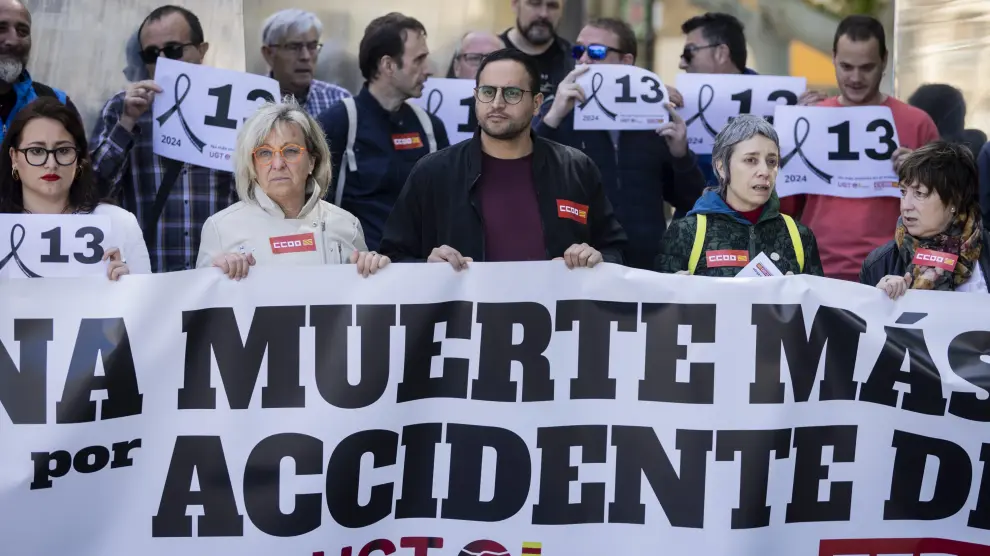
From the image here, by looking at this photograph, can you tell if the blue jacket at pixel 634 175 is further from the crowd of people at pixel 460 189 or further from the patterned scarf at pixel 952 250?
the patterned scarf at pixel 952 250

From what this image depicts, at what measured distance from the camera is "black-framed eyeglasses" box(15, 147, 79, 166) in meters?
5.34

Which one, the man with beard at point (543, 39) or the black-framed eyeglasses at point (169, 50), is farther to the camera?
the man with beard at point (543, 39)

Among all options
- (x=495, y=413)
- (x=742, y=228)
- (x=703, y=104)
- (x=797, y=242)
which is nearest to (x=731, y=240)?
(x=742, y=228)

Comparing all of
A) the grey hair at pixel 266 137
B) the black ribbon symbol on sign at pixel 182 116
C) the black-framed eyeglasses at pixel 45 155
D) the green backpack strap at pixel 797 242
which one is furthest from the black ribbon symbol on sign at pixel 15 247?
the green backpack strap at pixel 797 242

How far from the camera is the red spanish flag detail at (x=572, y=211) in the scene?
5.58 meters

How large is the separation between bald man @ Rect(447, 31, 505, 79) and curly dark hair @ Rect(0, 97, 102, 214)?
8.64 ft

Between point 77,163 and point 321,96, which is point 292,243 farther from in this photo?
point 321,96

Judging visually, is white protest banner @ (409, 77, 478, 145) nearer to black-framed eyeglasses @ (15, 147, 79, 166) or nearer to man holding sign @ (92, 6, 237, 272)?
man holding sign @ (92, 6, 237, 272)

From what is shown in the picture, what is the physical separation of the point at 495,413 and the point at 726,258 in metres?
A: 1.08

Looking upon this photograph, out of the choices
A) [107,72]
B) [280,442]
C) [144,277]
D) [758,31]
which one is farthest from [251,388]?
[758,31]

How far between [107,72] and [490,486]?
13.0 feet

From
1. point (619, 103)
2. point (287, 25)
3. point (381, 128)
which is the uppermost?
point (287, 25)

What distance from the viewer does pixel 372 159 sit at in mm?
6652

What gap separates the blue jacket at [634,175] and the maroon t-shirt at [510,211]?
3.90 ft
